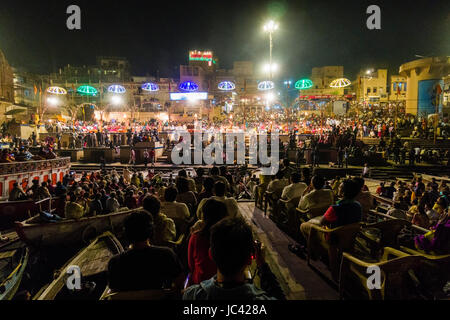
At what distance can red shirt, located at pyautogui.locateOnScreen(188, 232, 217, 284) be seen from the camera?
2.64m

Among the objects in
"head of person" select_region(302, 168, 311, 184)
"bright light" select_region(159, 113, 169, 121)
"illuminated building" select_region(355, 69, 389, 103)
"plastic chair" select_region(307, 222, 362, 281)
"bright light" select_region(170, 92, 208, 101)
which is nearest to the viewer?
"plastic chair" select_region(307, 222, 362, 281)

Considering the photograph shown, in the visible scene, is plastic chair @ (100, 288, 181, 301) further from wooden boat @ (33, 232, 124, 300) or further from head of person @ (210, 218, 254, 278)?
wooden boat @ (33, 232, 124, 300)

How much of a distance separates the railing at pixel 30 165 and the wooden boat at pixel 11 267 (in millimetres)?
7635

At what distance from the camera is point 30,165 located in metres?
15.3

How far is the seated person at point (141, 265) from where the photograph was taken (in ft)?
7.22

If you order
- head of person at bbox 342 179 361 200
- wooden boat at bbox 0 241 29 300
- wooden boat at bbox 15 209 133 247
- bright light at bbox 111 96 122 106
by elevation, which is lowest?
wooden boat at bbox 0 241 29 300

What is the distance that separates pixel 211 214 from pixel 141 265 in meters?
0.85

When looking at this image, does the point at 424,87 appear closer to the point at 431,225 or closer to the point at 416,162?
the point at 416,162

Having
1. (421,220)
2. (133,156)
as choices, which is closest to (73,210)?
(421,220)

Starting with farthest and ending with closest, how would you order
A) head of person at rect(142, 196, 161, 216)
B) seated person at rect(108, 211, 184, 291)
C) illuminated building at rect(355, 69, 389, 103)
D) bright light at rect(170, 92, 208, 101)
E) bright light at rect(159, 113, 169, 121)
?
illuminated building at rect(355, 69, 389, 103), bright light at rect(159, 113, 169, 121), bright light at rect(170, 92, 208, 101), head of person at rect(142, 196, 161, 216), seated person at rect(108, 211, 184, 291)

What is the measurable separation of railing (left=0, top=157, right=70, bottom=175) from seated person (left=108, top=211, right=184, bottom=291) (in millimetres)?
15859

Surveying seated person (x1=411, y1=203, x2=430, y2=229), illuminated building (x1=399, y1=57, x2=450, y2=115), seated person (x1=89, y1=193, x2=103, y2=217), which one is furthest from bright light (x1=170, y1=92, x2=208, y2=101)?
seated person (x1=411, y1=203, x2=430, y2=229)

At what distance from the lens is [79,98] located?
54438mm

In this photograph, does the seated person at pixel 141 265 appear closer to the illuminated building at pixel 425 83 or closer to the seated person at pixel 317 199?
the seated person at pixel 317 199
